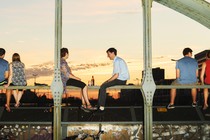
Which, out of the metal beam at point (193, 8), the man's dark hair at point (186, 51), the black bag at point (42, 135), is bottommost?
the black bag at point (42, 135)

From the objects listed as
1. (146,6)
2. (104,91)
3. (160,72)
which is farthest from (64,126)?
(160,72)

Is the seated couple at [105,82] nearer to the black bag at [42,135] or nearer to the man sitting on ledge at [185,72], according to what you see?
the man sitting on ledge at [185,72]

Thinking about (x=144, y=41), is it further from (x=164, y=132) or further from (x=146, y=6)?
(x=164, y=132)

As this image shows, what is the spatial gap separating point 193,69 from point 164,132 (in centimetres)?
283

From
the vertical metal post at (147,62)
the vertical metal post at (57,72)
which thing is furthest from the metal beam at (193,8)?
the vertical metal post at (57,72)

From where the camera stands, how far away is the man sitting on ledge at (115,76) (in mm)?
8008

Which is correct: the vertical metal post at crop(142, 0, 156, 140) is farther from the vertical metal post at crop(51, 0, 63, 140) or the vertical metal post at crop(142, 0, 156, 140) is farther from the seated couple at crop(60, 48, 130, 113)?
the vertical metal post at crop(51, 0, 63, 140)

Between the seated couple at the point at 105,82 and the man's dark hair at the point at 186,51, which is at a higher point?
the man's dark hair at the point at 186,51

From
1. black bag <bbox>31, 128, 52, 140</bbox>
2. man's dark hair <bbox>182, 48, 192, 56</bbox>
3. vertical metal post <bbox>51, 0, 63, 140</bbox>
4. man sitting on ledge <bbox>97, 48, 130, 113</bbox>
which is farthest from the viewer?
black bag <bbox>31, 128, 52, 140</bbox>

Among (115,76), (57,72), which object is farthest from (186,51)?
(57,72)

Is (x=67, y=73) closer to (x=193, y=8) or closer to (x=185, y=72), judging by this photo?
(x=185, y=72)

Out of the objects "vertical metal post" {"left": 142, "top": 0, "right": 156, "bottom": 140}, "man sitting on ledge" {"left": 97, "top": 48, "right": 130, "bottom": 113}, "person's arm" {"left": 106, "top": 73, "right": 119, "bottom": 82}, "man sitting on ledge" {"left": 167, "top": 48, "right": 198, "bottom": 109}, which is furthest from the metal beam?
"person's arm" {"left": 106, "top": 73, "right": 119, "bottom": 82}

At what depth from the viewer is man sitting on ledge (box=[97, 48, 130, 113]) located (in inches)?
315

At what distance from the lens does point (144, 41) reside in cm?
750
